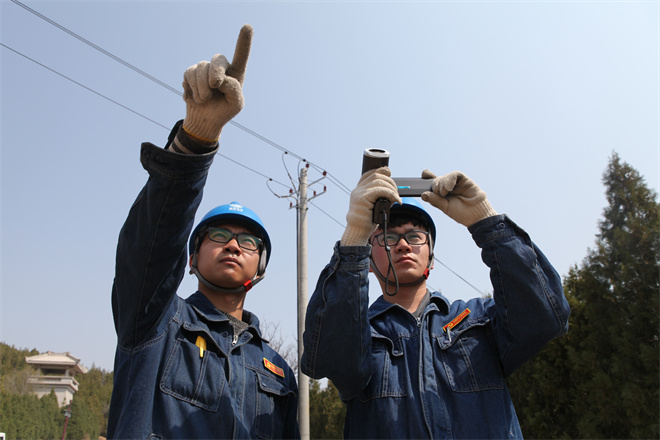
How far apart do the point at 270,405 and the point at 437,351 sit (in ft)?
3.29

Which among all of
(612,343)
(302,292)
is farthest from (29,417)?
(612,343)

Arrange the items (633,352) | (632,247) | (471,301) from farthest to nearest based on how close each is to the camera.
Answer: (632,247)
(633,352)
(471,301)

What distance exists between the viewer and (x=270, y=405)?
9.11 feet

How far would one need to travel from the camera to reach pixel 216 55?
206 cm

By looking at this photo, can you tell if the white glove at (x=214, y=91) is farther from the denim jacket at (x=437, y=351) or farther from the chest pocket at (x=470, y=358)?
the chest pocket at (x=470, y=358)

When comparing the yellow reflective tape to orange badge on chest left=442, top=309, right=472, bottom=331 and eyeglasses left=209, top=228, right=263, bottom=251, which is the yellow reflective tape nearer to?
eyeglasses left=209, top=228, right=263, bottom=251

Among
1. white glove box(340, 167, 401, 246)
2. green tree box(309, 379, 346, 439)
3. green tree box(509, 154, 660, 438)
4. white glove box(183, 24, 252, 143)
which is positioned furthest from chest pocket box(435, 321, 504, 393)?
green tree box(309, 379, 346, 439)

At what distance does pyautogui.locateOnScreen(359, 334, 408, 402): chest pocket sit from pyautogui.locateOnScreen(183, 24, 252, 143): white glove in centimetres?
137

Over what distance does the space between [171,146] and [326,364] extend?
1.25 meters

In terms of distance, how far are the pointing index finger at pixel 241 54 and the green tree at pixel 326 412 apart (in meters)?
15.8

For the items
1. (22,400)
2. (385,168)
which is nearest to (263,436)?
(385,168)

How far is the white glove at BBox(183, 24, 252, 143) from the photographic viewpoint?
2.01m

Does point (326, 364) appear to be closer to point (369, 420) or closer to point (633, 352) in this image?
point (369, 420)

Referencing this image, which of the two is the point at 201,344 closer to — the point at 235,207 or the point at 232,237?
the point at 232,237
